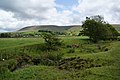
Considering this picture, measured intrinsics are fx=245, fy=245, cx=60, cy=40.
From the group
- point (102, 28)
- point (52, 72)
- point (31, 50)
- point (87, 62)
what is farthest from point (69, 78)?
point (102, 28)

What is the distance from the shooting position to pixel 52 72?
38906mm

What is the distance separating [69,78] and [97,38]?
69.3 metres

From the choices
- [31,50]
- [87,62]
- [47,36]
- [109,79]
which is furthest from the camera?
[47,36]

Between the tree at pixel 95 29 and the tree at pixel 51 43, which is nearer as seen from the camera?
the tree at pixel 51 43

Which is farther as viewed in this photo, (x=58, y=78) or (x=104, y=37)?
(x=104, y=37)

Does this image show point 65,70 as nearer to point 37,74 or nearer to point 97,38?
point 37,74

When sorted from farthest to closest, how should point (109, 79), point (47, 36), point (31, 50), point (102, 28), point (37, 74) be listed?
point (102, 28) < point (47, 36) < point (31, 50) < point (37, 74) < point (109, 79)

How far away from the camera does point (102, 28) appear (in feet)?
331

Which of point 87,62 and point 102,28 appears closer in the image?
point 87,62

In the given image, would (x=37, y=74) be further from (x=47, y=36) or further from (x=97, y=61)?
(x=47, y=36)

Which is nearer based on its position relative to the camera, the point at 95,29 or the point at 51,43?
the point at 51,43

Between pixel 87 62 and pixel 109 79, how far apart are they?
1307cm

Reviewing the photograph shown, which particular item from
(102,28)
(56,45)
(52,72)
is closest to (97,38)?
(102,28)

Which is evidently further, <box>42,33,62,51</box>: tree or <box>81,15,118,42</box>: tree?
<box>81,15,118,42</box>: tree
